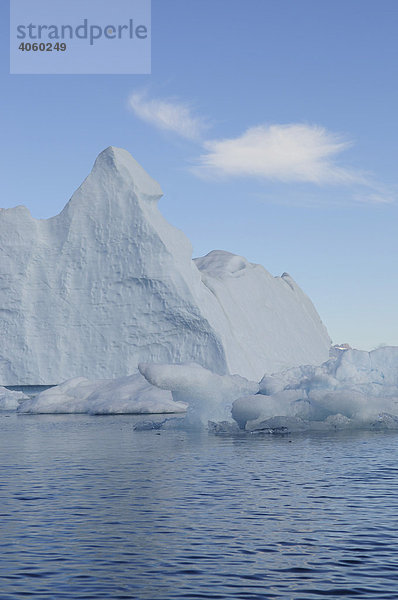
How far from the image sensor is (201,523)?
314 inches

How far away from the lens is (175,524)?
26.2 ft

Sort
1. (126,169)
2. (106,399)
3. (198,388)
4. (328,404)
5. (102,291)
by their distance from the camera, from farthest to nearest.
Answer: (126,169)
(102,291)
(106,399)
(198,388)
(328,404)

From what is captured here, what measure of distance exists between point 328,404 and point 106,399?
1253 centimetres

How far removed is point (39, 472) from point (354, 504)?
5.29m

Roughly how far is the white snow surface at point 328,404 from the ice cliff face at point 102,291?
19656mm

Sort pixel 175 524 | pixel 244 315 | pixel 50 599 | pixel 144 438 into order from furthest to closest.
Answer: pixel 244 315
pixel 144 438
pixel 175 524
pixel 50 599

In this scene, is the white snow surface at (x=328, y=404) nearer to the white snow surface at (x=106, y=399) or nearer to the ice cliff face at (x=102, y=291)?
the white snow surface at (x=106, y=399)

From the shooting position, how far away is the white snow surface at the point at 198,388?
750 inches

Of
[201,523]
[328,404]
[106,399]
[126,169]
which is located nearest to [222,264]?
[126,169]

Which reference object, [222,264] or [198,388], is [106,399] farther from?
[222,264]

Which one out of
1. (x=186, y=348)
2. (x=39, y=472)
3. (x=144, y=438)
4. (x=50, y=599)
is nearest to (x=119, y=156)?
(x=186, y=348)

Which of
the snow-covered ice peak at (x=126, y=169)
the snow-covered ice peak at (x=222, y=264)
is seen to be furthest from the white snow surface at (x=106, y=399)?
the snow-covered ice peak at (x=222, y=264)

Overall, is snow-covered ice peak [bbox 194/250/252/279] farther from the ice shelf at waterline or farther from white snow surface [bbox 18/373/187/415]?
the ice shelf at waterline

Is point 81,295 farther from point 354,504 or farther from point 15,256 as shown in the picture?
point 354,504
